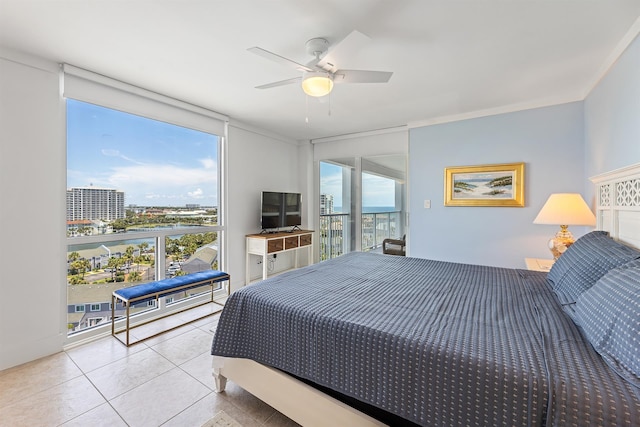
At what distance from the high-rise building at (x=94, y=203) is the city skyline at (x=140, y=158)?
0.16ft

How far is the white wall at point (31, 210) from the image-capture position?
6.68 feet

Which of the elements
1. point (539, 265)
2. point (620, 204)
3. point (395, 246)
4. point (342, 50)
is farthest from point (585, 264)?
point (395, 246)

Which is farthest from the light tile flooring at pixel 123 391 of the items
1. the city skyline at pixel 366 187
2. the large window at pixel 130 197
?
the city skyline at pixel 366 187

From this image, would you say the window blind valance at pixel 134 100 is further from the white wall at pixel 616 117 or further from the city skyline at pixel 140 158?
the white wall at pixel 616 117

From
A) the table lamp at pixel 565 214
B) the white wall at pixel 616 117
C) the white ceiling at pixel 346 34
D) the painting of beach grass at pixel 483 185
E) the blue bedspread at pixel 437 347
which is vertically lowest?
the blue bedspread at pixel 437 347

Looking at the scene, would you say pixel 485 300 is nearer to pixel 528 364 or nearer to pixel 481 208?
pixel 528 364

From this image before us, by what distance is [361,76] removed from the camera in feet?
6.36

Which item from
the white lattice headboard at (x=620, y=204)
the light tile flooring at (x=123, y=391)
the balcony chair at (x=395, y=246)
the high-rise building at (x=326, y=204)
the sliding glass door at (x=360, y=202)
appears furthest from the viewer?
the high-rise building at (x=326, y=204)

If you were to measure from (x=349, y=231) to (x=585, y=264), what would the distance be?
3.47 metres

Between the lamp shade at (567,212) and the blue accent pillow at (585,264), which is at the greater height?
the lamp shade at (567,212)

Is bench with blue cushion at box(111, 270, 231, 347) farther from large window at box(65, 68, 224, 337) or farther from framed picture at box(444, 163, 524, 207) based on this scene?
framed picture at box(444, 163, 524, 207)

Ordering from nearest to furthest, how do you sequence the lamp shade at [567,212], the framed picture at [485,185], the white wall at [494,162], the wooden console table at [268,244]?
the lamp shade at [567,212] → the white wall at [494,162] → the framed picture at [485,185] → the wooden console table at [268,244]

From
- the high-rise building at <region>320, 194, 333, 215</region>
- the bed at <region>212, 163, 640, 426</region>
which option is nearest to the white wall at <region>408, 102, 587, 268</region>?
the bed at <region>212, 163, 640, 426</region>

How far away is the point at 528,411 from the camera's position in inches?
33.0
